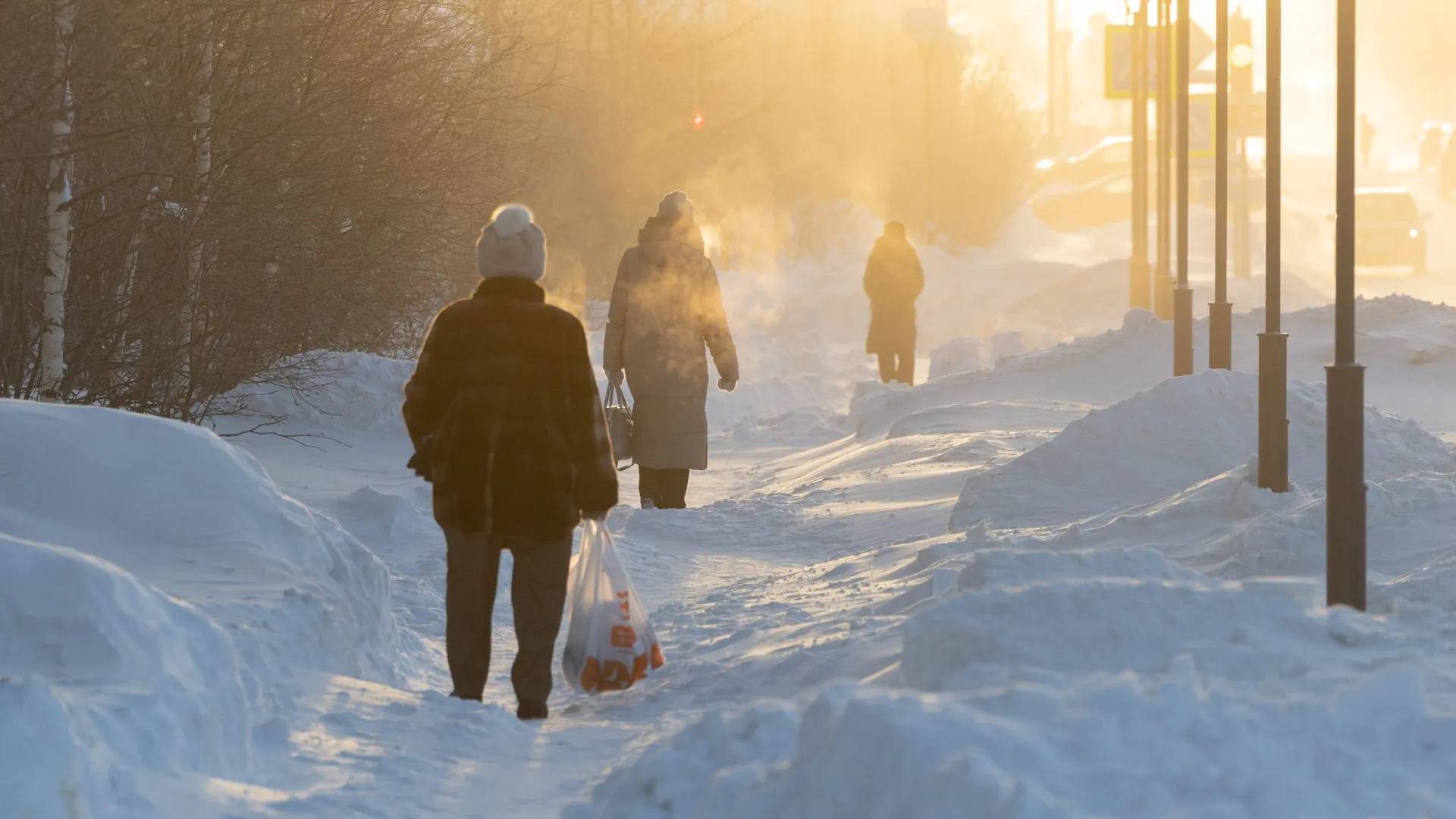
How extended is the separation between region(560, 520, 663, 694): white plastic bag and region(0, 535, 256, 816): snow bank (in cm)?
131

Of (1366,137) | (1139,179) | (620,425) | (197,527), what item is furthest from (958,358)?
(1366,137)

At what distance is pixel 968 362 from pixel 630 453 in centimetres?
1181

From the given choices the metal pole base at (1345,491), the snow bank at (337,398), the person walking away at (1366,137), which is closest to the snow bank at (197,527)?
the metal pole base at (1345,491)

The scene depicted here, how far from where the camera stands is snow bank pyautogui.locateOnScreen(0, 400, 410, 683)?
17.7 ft

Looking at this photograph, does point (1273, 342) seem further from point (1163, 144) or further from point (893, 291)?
point (1163, 144)

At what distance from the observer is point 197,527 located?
228 inches

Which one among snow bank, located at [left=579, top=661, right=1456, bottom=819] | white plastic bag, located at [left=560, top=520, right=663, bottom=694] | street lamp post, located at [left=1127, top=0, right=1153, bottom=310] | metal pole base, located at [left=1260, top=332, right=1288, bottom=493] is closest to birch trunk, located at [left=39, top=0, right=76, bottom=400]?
white plastic bag, located at [left=560, top=520, right=663, bottom=694]

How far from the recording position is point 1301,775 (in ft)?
12.1

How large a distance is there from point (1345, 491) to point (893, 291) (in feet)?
41.0

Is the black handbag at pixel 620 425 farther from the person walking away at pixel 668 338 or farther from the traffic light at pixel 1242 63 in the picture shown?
the traffic light at pixel 1242 63

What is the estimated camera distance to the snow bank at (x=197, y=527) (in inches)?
212

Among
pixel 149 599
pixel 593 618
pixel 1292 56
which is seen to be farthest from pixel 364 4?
pixel 1292 56

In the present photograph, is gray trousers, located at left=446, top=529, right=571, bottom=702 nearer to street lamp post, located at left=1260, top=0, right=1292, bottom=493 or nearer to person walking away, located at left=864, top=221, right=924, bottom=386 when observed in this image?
street lamp post, located at left=1260, top=0, right=1292, bottom=493

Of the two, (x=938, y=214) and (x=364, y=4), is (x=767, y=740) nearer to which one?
(x=364, y=4)
